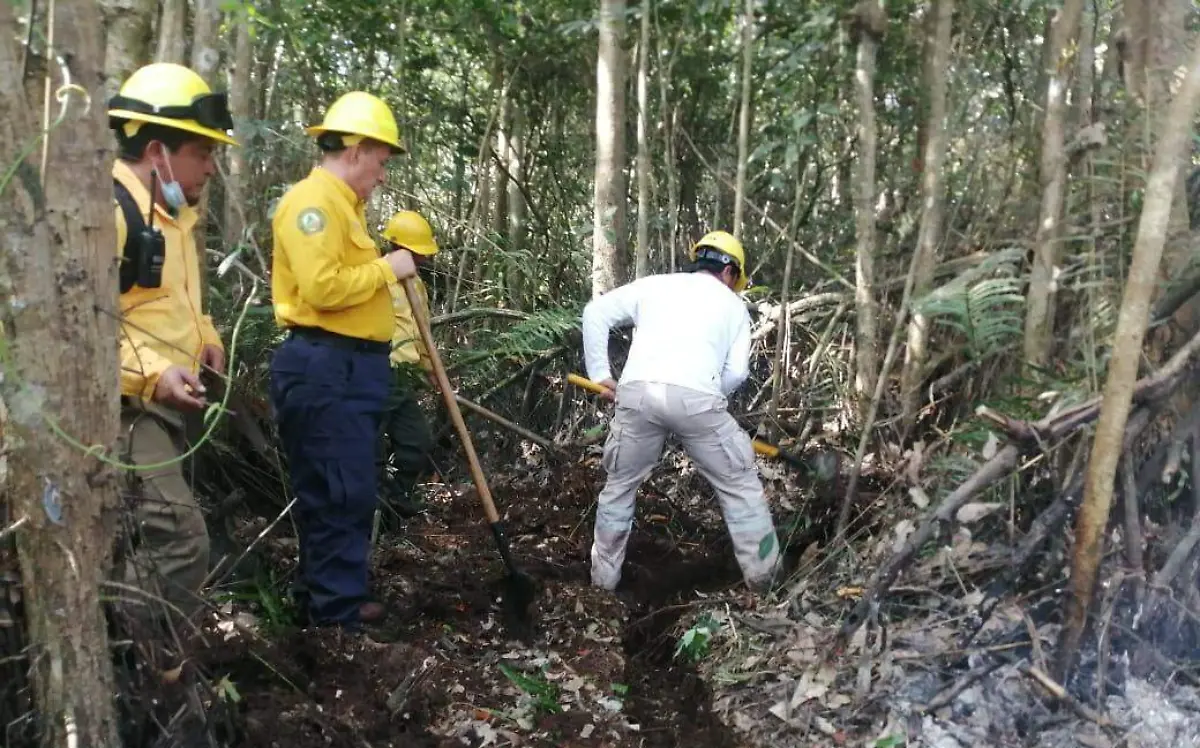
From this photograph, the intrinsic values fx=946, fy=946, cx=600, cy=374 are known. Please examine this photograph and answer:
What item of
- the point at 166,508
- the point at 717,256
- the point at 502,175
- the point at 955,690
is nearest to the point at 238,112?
the point at 502,175

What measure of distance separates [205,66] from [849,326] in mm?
3786

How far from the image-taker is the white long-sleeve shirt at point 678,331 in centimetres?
438

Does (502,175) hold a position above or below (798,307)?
above

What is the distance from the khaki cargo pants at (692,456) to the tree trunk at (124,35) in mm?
2530

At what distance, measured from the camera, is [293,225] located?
3438 mm

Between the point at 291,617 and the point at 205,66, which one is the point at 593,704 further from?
the point at 205,66

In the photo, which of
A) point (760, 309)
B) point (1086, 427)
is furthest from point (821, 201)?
point (1086, 427)

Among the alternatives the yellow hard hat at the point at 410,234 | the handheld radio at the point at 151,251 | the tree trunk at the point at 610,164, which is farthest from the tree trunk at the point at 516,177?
the handheld radio at the point at 151,251

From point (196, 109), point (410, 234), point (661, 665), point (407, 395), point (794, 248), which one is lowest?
point (661, 665)

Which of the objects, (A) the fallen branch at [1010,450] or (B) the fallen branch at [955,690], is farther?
(A) the fallen branch at [1010,450]

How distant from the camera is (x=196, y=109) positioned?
2904mm

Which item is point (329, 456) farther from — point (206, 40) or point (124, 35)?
point (206, 40)

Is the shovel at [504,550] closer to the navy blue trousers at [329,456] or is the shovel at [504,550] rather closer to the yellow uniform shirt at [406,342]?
the navy blue trousers at [329,456]

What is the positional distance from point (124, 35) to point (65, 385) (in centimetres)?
258
